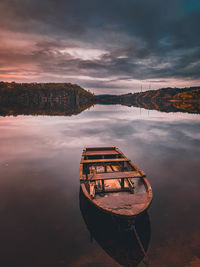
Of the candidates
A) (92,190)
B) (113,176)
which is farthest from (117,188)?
(92,190)

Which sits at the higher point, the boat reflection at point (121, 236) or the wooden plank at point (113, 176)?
the wooden plank at point (113, 176)

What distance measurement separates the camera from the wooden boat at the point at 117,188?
7839mm

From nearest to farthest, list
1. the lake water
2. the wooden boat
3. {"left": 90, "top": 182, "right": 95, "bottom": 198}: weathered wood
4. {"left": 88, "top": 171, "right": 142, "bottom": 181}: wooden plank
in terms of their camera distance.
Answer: the lake water
the wooden boat
{"left": 90, "top": 182, "right": 95, "bottom": 198}: weathered wood
{"left": 88, "top": 171, "right": 142, "bottom": 181}: wooden plank

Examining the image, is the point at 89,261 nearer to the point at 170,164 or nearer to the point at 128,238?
the point at 128,238

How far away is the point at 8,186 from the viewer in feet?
43.5

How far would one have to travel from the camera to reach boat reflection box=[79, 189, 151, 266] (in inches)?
283

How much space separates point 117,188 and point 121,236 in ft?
11.0

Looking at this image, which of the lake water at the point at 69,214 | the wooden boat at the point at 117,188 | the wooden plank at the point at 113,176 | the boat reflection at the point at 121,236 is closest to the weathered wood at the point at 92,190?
the wooden boat at the point at 117,188

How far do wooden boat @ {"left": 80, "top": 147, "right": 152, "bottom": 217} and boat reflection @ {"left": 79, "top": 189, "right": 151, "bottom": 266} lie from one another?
446 millimetres

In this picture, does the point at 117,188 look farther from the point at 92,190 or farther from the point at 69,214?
the point at 69,214

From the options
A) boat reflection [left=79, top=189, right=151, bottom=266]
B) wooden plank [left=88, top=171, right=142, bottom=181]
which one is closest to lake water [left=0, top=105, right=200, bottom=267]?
boat reflection [left=79, top=189, right=151, bottom=266]

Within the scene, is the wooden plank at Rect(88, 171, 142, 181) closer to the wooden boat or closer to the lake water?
the wooden boat

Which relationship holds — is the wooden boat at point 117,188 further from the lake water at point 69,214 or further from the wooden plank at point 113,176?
the lake water at point 69,214

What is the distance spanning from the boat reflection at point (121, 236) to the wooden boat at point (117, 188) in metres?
0.45
